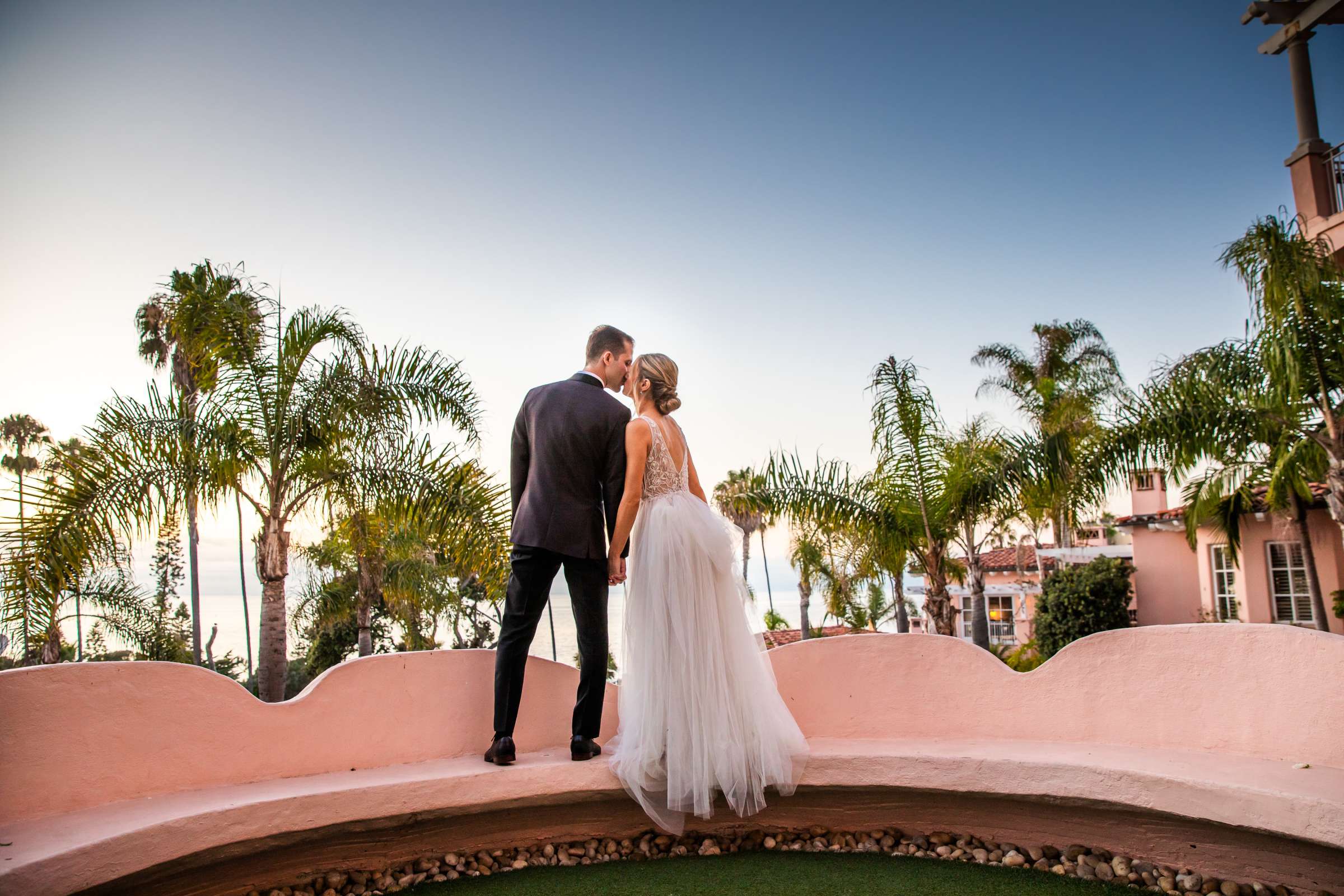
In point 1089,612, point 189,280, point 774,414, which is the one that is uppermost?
point 189,280

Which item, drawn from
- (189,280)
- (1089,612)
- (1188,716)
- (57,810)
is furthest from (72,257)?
(1089,612)

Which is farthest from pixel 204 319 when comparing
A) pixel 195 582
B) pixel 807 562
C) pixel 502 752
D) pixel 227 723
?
pixel 807 562

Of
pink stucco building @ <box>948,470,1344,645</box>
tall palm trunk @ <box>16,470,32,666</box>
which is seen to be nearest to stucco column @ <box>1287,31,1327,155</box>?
pink stucco building @ <box>948,470,1344,645</box>

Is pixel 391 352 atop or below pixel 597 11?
below

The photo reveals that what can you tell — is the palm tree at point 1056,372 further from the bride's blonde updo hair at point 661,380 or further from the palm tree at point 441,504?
the bride's blonde updo hair at point 661,380

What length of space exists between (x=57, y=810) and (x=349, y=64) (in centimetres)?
577

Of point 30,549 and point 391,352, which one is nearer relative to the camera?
point 30,549

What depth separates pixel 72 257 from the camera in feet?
15.8

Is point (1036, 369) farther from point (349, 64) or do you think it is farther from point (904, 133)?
point (349, 64)

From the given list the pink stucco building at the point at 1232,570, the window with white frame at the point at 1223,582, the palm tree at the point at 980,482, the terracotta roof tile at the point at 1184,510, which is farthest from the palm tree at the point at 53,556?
the window with white frame at the point at 1223,582

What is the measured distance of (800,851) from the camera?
3242 millimetres

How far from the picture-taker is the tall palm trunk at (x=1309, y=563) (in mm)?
14570

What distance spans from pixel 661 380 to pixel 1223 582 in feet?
63.6

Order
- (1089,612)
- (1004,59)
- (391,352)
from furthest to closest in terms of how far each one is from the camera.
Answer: (1089,612) < (1004,59) < (391,352)
